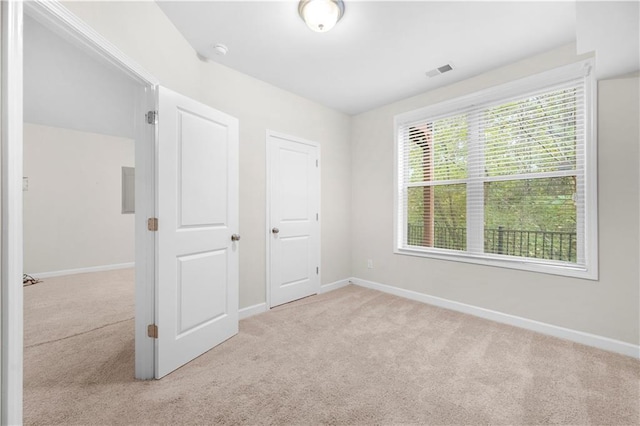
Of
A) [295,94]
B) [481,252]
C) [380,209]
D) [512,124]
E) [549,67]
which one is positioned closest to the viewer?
[549,67]

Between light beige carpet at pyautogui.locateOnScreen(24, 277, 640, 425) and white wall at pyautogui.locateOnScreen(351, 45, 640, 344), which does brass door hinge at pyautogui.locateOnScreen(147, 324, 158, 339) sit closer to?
light beige carpet at pyautogui.locateOnScreen(24, 277, 640, 425)

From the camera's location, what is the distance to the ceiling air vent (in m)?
2.80

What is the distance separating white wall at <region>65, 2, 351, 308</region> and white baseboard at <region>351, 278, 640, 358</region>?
1.14 meters

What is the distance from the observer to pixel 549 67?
2512 mm

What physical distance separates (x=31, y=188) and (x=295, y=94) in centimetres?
494

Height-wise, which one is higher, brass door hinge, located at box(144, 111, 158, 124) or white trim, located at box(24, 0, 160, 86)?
white trim, located at box(24, 0, 160, 86)

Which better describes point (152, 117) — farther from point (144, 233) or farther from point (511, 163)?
point (511, 163)

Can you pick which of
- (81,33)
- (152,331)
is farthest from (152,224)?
(81,33)

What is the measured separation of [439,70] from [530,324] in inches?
106

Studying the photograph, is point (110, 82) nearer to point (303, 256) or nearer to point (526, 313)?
point (303, 256)

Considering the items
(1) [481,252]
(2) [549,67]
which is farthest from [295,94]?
(1) [481,252]

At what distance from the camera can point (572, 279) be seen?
2.40m

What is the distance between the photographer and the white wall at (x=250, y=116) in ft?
5.74

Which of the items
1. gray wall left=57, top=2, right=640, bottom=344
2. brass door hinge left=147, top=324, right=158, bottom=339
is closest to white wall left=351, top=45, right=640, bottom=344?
gray wall left=57, top=2, right=640, bottom=344
